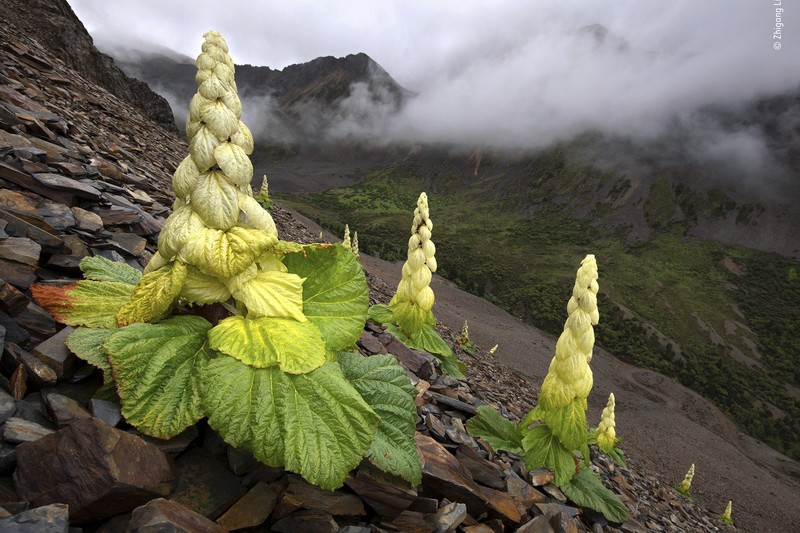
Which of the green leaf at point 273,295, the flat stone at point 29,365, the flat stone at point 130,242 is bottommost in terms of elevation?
the flat stone at point 29,365

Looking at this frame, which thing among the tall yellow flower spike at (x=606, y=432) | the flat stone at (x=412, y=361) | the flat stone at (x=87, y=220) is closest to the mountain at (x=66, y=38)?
the flat stone at (x=87, y=220)

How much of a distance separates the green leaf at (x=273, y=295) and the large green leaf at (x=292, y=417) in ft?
1.18

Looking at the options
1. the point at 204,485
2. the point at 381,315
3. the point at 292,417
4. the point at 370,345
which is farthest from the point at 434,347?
the point at 292,417

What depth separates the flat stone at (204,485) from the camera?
2189 mm

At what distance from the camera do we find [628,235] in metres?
150

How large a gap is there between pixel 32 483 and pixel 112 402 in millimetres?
525

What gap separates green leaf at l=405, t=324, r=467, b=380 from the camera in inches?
319

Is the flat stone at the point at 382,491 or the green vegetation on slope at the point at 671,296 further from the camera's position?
the green vegetation on slope at the point at 671,296

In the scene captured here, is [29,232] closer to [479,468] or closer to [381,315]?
[479,468]

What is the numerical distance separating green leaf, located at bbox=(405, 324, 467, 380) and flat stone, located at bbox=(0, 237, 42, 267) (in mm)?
5986

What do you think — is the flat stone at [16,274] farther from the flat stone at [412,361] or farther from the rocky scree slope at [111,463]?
the flat stone at [412,361]

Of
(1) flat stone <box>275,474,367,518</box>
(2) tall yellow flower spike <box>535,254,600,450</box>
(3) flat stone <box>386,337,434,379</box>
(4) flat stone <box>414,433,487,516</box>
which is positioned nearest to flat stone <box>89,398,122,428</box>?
(1) flat stone <box>275,474,367,518</box>

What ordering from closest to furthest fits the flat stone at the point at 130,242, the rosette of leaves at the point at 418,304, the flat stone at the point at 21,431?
the flat stone at the point at 21,431 < the flat stone at the point at 130,242 < the rosette of leaves at the point at 418,304

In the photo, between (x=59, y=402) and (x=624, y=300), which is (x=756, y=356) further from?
(x=59, y=402)
